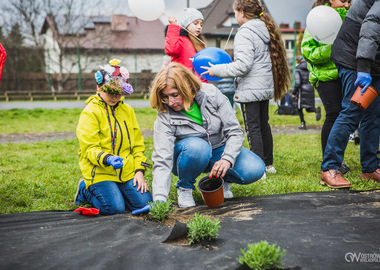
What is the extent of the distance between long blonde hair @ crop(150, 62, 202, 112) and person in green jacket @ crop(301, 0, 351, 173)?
1.53 m

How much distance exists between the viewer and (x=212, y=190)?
2969 mm

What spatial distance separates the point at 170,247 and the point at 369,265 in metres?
0.99

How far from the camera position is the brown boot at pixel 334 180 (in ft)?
11.5

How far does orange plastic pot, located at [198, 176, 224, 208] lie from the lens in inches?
114

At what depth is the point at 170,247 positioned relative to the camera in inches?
86.3

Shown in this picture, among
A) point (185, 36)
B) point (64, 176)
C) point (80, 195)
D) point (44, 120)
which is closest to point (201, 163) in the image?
point (80, 195)

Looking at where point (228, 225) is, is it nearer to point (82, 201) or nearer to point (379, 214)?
point (379, 214)

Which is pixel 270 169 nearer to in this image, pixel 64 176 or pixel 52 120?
pixel 64 176

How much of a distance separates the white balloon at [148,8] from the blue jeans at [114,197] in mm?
2612

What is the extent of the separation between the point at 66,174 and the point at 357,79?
3151mm

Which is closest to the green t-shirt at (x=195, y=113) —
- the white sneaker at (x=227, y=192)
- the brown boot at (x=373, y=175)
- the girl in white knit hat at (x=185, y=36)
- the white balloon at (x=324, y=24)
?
the white sneaker at (x=227, y=192)

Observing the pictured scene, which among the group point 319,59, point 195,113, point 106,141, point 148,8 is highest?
point 148,8

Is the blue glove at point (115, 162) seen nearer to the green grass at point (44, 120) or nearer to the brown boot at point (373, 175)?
the brown boot at point (373, 175)

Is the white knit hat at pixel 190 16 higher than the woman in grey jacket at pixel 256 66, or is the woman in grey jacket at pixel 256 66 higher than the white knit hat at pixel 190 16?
the white knit hat at pixel 190 16
